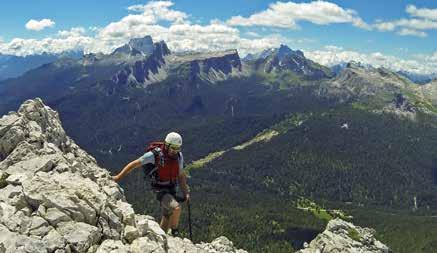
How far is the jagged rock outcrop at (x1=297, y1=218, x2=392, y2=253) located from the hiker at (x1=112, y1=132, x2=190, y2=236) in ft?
135

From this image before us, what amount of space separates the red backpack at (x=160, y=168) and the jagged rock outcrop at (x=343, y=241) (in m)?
42.3

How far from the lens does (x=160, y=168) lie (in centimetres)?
3612

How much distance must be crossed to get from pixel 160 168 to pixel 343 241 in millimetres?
53270

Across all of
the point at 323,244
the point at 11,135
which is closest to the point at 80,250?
the point at 11,135

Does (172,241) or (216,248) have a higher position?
(172,241)

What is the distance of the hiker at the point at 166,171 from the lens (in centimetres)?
3562

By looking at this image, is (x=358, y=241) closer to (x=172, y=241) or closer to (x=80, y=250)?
(x=172, y=241)

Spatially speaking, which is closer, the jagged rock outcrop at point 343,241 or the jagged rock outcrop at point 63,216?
the jagged rock outcrop at point 63,216

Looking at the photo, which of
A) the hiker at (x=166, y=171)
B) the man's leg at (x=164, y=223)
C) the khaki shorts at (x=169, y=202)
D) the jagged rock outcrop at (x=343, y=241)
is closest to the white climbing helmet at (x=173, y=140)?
the hiker at (x=166, y=171)

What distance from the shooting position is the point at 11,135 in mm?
45312

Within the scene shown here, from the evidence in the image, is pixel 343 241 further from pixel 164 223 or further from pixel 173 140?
pixel 173 140

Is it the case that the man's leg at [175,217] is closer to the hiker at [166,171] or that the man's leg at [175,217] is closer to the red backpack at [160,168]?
the hiker at [166,171]

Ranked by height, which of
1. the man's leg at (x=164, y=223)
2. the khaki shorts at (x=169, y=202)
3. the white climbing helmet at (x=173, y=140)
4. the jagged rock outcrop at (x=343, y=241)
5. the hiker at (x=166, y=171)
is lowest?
the jagged rock outcrop at (x=343, y=241)

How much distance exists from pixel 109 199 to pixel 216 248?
21.0 m
